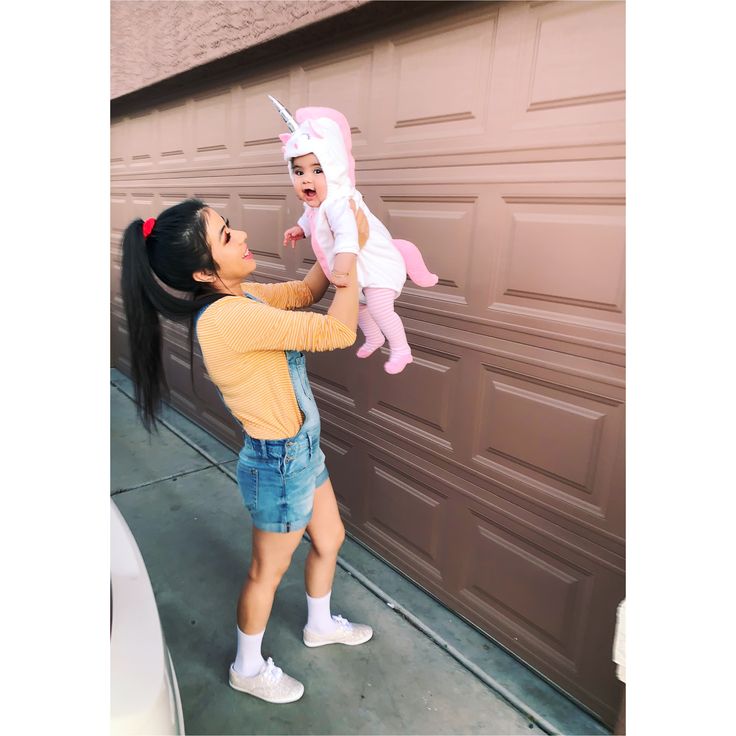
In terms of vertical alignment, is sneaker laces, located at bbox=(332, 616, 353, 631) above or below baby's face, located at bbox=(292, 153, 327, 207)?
below

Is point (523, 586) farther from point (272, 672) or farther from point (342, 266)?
point (342, 266)

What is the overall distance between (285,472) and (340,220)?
863 mm

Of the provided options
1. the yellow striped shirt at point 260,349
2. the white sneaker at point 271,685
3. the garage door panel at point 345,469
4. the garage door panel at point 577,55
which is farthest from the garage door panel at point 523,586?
the garage door panel at point 577,55

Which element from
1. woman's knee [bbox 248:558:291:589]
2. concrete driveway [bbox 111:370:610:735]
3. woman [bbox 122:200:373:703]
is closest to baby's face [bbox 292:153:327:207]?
woman [bbox 122:200:373:703]

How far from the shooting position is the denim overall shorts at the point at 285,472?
1.75 meters

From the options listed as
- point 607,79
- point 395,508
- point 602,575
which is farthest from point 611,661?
point 607,79

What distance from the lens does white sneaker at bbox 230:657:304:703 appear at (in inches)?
79.9

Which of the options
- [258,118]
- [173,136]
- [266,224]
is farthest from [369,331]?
[173,136]

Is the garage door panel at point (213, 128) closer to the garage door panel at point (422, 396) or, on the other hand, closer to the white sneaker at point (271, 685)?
the garage door panel at point (422, 396)

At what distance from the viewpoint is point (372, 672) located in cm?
219

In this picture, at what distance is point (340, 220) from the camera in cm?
148

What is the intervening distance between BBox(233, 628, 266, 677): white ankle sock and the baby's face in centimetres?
164

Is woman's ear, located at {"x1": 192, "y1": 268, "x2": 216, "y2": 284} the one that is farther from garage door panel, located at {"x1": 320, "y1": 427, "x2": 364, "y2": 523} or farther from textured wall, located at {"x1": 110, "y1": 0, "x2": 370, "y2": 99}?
garage door panel, located at {"x1": 320, "y1": 427, "x2": 364, "y2": 523}

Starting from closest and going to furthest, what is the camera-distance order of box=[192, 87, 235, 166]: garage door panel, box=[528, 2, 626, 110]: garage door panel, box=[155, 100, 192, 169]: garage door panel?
box=[528, 2, 626, 110]: garage door panel < box=[192, 87, 235, 166]: garage door panel < box=[155, 100, 192, 169]: garage door panel
